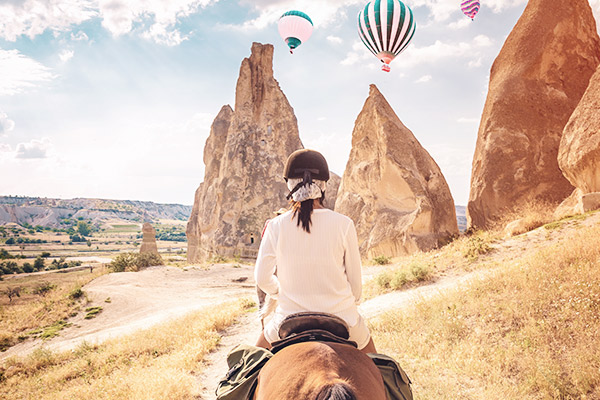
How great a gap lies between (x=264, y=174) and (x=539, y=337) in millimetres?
31644

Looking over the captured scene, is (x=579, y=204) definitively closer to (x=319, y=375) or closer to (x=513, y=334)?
(x=513, y=334)

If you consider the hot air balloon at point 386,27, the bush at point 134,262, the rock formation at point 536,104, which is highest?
the hot air balloon at point 386,27

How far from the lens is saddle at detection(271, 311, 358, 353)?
74.3 inches

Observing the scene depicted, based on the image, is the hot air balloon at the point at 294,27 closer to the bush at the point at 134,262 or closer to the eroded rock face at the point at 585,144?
the eroded rock face at the point at 585,144

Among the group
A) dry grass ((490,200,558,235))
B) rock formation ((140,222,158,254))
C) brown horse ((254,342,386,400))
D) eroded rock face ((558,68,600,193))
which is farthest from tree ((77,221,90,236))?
brown horse ((254,342,386,400))

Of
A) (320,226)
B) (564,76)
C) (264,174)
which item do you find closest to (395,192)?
(564,76)

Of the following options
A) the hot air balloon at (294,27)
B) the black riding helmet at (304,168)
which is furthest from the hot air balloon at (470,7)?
the black riding helmet at (304,168)

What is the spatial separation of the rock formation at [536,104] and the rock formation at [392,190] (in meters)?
2.47

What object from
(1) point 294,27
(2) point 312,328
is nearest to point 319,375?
(2) point 312,328

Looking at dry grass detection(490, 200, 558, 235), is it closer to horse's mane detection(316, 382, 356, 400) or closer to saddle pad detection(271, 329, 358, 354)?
saddle pad detection(271, 329, 358, 354)

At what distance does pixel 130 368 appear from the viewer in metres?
6.01

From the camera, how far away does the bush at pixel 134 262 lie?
2167cm

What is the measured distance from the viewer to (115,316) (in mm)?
13203

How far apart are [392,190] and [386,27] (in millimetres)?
8259
